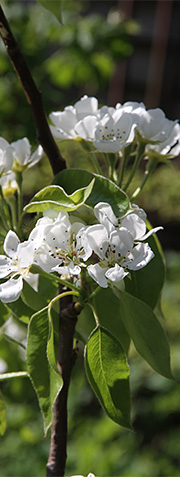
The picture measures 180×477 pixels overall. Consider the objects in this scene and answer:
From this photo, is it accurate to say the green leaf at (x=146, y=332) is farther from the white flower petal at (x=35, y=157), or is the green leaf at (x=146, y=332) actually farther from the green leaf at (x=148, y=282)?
the white flower petal at (x=35, y=157)

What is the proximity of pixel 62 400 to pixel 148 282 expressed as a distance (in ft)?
0.41

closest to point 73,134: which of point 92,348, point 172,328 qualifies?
point 92,348

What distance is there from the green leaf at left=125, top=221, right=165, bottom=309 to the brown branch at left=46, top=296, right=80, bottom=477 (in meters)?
0.05

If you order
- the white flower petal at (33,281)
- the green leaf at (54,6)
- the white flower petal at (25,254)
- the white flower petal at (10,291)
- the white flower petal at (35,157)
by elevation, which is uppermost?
the green leaf at (54,6)

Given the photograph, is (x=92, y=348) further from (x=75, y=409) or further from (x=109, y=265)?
(x=75, y=409)

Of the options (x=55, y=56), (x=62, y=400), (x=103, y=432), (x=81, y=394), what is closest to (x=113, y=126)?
(x=62, y=400)

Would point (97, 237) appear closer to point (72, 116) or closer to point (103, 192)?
point (103, 192)

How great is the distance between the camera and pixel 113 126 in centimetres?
50

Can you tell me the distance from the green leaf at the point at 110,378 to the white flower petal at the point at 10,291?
75 mm

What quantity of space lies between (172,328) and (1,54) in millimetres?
1102

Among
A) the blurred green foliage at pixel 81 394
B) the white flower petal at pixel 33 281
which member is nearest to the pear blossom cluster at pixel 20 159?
the white flower petal at pixel 33 281

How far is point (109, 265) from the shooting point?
449 millimetres

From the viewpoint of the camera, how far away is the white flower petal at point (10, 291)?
0.41 metres

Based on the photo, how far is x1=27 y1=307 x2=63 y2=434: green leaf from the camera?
1.37 feet
